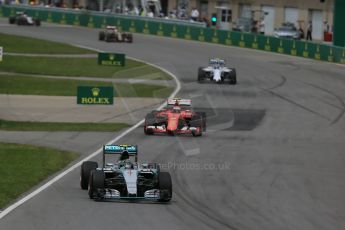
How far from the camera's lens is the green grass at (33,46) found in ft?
211

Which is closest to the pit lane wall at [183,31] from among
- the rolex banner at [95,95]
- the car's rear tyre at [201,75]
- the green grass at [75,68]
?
the green grass at [75,68]

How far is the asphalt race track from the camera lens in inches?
701

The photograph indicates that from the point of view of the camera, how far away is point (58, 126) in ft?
108

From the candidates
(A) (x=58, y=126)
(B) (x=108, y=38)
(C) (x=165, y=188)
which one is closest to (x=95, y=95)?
(A) (x=58, y=126)

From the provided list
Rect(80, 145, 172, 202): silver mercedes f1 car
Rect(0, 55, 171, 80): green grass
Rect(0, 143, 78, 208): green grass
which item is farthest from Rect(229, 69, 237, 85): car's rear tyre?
Rect(80, 145, 172, 202): silver mercedes f1 car

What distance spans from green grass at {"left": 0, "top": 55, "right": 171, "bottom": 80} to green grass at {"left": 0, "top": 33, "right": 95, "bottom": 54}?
4.33 m

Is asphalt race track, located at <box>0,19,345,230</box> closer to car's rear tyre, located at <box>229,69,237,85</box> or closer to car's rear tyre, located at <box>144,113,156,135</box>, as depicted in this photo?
car's rear tyre, located at <box>144,113,156,135</box>

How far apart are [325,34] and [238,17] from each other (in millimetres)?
15774

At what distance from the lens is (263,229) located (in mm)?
17172

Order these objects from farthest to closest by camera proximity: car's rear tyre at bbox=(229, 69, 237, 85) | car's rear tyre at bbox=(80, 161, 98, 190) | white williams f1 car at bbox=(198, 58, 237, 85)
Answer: white williams f1 car at bbox=(198, 58, 237, 85), car's rear tyre at bbox=(229, 69, 237, 85), car's rear tyre at bbox=(80, 161, 98, 190)

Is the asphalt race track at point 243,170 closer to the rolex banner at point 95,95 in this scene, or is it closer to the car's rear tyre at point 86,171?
the car's rear tyre at point 86,171

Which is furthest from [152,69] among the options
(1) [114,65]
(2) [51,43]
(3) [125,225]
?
(3) [125,225]

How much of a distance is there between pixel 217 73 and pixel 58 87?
341 inches

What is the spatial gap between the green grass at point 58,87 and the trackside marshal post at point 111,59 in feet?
26.5
